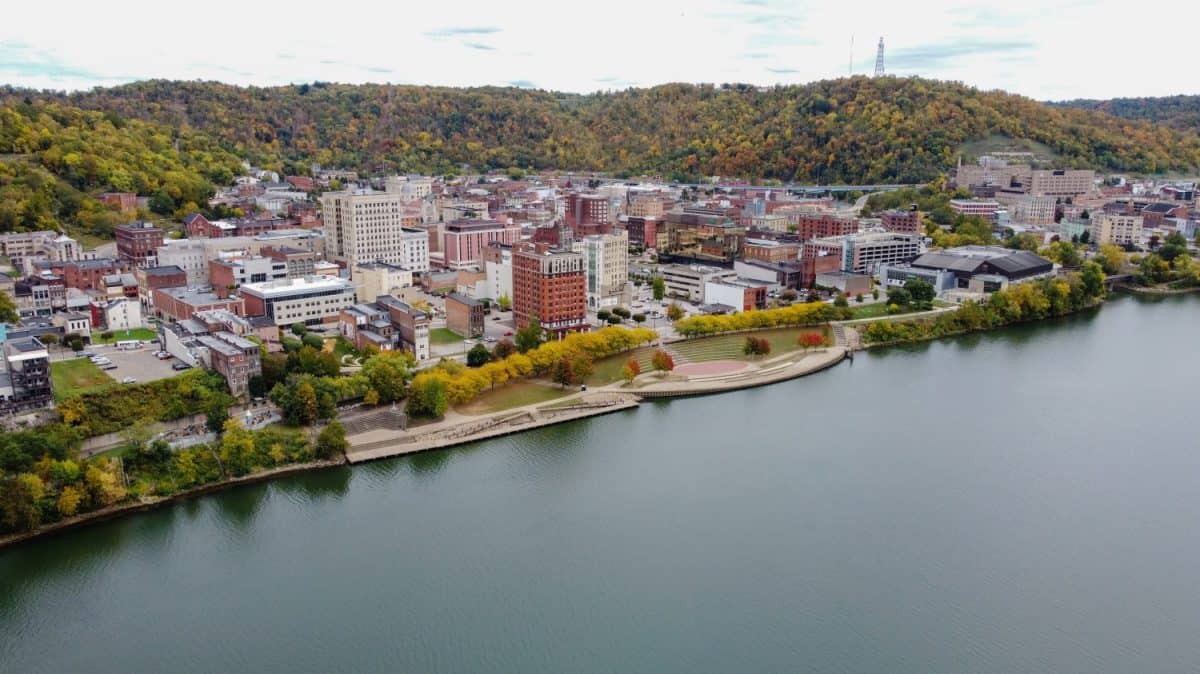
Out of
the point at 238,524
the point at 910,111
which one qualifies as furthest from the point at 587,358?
the point at 910,111

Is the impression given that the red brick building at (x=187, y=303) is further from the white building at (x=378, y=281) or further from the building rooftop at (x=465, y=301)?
the building rooftop at (x=465, y=301)

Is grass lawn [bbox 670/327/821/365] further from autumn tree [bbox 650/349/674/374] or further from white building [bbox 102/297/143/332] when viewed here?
white building [bbox 102/297/143/332]

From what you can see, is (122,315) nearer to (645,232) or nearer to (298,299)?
(298,299)

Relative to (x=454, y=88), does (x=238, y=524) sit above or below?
below

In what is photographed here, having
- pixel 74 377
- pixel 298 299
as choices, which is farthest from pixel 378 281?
pixel 74 377

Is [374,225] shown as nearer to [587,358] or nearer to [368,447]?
[587,358]

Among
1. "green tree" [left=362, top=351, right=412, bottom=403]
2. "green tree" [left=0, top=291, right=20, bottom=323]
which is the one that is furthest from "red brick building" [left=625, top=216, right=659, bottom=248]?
"green tree" [left=0, top=291, right=20, bottom=323]
